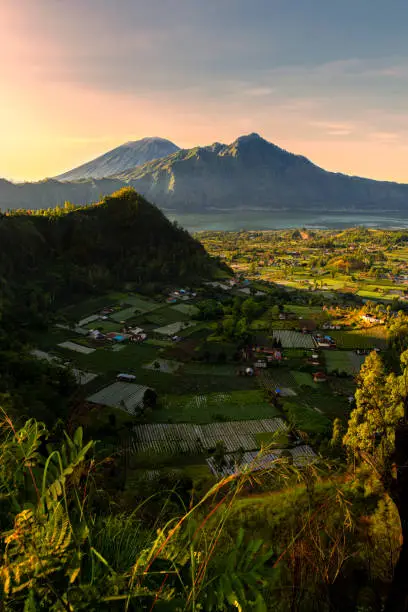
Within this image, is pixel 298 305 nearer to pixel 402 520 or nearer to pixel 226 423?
pixel 226 423

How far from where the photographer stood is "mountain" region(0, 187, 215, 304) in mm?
60969

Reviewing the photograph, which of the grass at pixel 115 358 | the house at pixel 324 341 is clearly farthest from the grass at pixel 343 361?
the grass at pixel 115 358

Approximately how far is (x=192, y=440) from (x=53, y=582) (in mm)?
25064

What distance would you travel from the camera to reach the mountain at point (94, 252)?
2400 inches

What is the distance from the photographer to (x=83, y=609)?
2029mm

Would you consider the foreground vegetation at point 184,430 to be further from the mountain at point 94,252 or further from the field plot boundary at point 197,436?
the mountain at point 94,252

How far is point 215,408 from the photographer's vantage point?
30984 mm

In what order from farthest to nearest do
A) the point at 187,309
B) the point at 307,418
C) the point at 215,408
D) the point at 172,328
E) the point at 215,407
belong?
the point at 187,309 → the point at 172,328 → the point at 215,407 → the point at 215,408 → the point at 307,418

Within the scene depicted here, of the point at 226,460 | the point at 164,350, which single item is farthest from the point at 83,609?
the point at 164,350

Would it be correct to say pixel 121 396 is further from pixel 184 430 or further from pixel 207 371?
pixel 207 371

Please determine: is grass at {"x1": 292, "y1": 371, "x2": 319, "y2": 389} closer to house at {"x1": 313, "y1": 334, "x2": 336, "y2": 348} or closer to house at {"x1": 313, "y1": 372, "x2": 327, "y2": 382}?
house at {"x1": 313, "y1": 372, "x2": 327, "y2": 382}

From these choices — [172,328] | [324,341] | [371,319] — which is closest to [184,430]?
[172,328]

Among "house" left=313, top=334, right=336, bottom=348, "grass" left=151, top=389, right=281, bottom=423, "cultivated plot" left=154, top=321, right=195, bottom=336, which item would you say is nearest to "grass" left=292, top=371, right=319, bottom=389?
"grass" left=151, top=389, right=281, bottom=423

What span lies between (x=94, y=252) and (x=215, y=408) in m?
54.1
